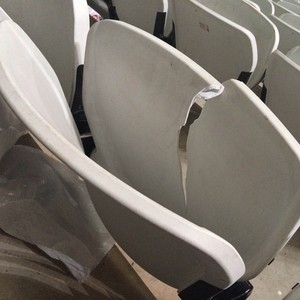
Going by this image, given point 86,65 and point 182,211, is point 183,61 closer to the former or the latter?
point 86,65

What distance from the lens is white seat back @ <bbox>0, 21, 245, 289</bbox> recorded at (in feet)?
1.11

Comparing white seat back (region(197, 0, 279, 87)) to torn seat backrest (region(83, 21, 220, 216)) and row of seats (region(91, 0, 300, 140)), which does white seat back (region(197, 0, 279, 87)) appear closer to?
row of seats (region(91, 0, 300, 140))

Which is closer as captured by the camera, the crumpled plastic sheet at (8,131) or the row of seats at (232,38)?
the crumpled plastic sheet at (8,131)

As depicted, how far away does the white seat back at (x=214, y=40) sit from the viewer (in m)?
1.12

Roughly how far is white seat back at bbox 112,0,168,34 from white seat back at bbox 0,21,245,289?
3.03ft

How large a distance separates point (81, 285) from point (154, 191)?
338 mm

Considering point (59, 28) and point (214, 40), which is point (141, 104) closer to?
point (59, 28)

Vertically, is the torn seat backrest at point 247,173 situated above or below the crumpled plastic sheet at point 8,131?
above

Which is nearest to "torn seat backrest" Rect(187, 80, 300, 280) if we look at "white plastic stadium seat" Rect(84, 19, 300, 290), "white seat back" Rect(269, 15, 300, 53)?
"white plastic stadium seat" Rect(84, 19, 300, 290)

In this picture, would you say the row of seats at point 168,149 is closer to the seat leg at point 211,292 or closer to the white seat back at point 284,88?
the seat leg at point 211,292

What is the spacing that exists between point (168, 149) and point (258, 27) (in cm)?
90

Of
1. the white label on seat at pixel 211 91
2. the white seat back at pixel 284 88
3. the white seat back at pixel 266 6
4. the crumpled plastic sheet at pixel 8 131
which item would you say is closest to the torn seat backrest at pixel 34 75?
the white label on seat at pixel 211 91

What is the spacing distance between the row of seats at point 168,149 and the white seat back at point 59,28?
0.02m

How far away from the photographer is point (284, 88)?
1.08 m
